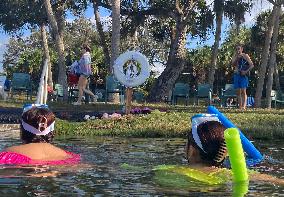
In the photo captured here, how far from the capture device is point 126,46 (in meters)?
45.5

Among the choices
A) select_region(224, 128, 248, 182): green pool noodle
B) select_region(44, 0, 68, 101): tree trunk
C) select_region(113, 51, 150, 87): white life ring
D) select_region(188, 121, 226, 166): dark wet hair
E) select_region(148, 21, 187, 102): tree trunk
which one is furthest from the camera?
select_region(148, 21, 187, 102): tree trunk

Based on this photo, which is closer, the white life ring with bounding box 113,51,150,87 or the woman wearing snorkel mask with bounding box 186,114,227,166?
the woman wearing snorkel mask with bounding box 186,114,227,166

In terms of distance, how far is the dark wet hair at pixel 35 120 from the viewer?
19.6 feet

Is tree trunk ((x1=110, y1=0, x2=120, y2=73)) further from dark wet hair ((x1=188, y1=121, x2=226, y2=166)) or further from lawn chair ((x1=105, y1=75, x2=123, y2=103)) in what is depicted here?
dark wet hair ((x1=188, y1=121, x2=226, y2=166))

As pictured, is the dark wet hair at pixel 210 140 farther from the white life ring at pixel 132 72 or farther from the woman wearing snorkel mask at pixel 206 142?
the white life ring at pixel 132 72

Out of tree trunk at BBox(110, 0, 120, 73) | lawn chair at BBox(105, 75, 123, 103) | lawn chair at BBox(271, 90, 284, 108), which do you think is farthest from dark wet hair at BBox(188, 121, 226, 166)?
lawn chair at BBox(271, 90, 284, 108)

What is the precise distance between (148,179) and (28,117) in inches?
50.1

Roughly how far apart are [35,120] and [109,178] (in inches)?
35.0

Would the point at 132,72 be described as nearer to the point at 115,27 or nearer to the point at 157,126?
the point at 157,126

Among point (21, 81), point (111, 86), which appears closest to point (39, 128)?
point (111, 86)

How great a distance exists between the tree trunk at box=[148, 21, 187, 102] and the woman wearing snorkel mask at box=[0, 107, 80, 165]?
21.2 meters

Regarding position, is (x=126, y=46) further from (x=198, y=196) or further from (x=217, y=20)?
(x=198, y=196)

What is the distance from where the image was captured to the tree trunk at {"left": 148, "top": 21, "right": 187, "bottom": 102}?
2719cm

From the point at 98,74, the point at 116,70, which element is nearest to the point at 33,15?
the point at 98,74
